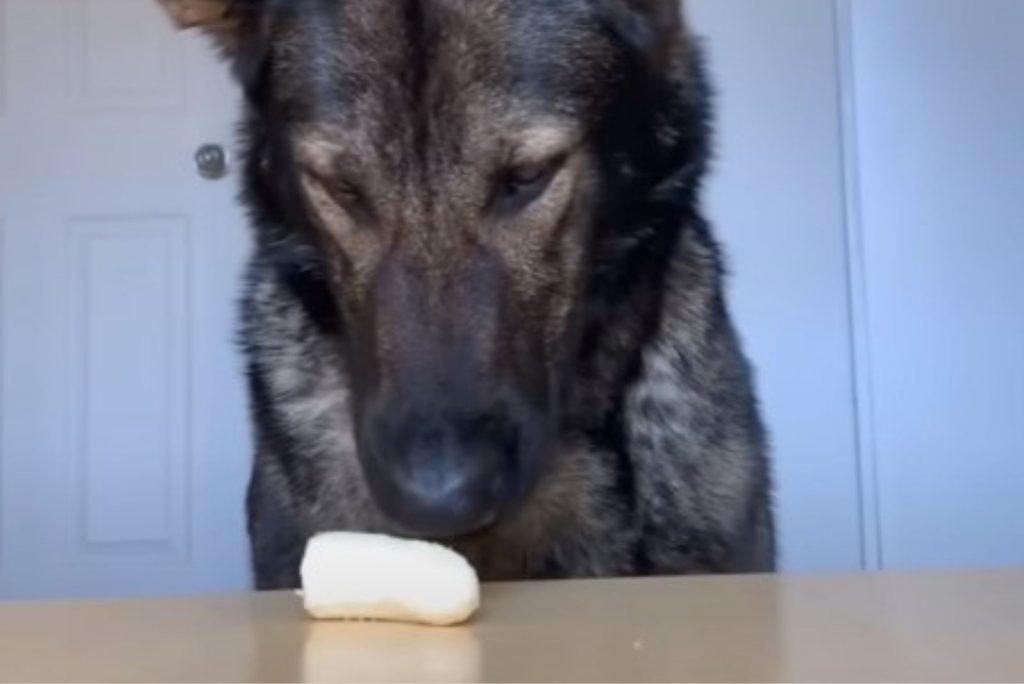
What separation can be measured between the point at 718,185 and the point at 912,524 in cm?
59

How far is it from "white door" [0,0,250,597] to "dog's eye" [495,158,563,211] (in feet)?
4.44

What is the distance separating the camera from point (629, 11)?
1182mm

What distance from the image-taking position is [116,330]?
2418 millimetres

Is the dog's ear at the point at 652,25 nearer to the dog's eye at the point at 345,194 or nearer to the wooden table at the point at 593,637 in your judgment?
the dog's eye at the point at 345,194

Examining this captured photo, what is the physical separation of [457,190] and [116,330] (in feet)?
A: 4.84

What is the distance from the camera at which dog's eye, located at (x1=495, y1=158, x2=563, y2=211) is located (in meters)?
1.09

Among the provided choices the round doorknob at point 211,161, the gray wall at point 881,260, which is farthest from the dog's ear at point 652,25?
the round doorknob at point 211,161

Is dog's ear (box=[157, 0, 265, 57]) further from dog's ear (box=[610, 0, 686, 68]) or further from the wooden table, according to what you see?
the wooden table

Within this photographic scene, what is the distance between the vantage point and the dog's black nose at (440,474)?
943 millimetres

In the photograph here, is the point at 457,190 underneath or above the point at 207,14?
underneath

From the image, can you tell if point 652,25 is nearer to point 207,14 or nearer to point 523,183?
point 523,183

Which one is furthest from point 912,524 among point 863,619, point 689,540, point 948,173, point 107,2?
point 863,619

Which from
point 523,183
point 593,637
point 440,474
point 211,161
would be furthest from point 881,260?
point 593,637

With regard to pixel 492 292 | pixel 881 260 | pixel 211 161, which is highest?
pixel 211 161
